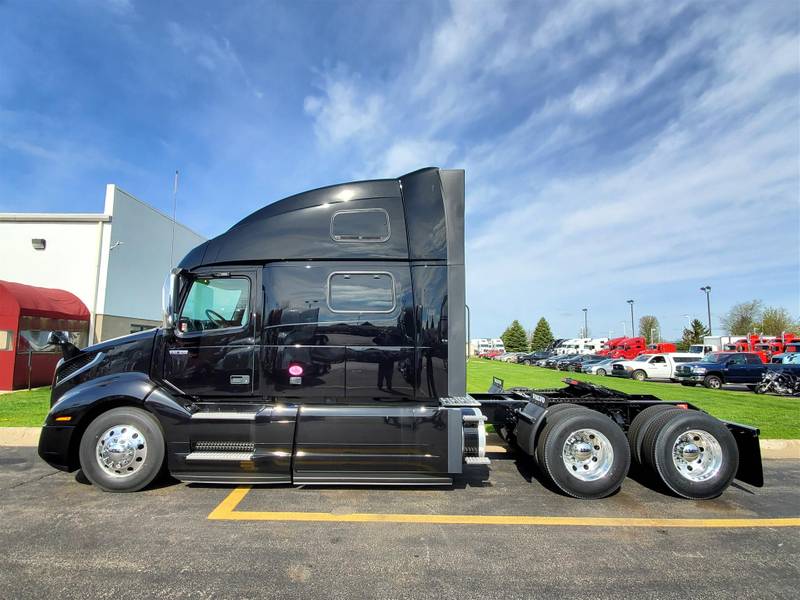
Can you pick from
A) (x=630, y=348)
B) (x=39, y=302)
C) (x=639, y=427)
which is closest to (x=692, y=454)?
(x=639, y=427)

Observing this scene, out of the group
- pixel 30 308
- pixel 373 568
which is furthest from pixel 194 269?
pixel 30 308

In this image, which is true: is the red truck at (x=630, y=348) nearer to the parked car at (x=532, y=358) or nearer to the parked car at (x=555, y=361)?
the parked car at (x=555, y=361)

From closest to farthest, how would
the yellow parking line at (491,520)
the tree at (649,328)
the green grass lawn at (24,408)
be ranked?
1. the yellow parking line at (491,520)
2. the green grass lawn at (24,408)
3. the tree at (649,328)

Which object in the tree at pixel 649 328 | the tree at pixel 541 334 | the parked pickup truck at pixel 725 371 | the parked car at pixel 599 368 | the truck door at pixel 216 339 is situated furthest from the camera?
the tree at pixel 541 334

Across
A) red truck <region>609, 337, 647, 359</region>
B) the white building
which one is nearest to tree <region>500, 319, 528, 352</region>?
red truck <region>609, 337, 647, 359</region>

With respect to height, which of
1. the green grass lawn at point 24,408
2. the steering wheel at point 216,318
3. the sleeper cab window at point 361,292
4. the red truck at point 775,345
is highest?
the sleeper cab window at point 361,292

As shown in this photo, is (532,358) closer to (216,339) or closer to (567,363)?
(567,363)

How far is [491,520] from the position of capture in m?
3.98

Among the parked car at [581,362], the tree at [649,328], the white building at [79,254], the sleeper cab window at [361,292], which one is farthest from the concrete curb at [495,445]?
the tree at [649,328]

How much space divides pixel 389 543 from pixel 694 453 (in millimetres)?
3503

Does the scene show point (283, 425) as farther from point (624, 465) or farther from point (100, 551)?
point (624, 465)

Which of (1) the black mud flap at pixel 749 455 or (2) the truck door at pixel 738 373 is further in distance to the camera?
(2) the truck door at pixel 738 373

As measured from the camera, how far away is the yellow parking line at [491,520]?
392 cm

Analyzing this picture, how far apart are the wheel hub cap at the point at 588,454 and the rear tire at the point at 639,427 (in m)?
0.54
